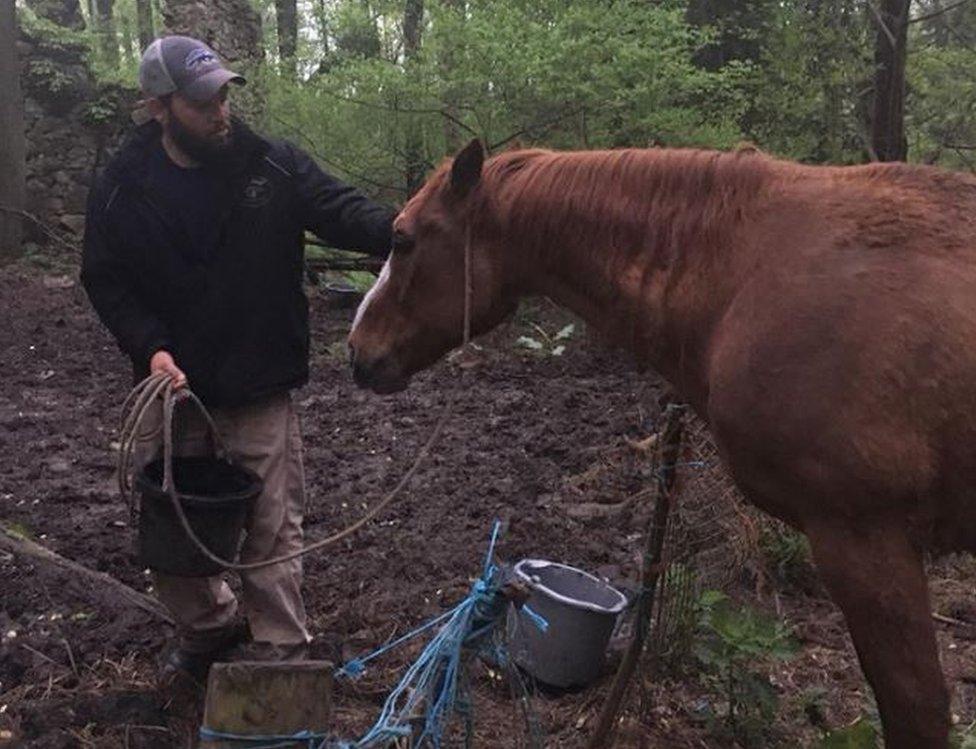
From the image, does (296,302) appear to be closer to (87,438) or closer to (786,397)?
(786,397)

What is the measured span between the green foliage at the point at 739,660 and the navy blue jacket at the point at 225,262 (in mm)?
1614

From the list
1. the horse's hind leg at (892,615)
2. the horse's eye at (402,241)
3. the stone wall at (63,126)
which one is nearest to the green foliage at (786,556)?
the horse's hind leg at (892,615)

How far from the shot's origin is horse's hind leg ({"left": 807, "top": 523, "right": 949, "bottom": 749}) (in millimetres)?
2369

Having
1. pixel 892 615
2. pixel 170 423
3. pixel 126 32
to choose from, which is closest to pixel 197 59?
pixel 170 423

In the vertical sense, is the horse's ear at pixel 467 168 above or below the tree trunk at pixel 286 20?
below

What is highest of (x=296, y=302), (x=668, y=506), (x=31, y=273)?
(x=296, y=302)

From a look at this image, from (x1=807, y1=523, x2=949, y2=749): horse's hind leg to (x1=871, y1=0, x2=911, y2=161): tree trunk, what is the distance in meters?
5.33

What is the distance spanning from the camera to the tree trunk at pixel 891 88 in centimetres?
705

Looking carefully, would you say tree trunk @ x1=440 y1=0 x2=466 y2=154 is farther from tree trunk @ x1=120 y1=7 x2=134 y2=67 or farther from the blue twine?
tree trunk @ x1=120 y1=7 x2=134 y2=67

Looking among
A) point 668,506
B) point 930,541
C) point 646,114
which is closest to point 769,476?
point 930,541

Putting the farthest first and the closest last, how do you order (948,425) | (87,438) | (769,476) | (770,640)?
(87,438) → (770,640) → (769,476) → (948,425)

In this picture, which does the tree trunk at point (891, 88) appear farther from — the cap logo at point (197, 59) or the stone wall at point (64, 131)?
the stone wall at point (64, 131)

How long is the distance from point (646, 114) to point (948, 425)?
639cm

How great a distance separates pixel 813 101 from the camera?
8398 millimetres
